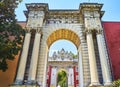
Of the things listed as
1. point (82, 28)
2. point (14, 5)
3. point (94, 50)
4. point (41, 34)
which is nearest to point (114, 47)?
point (94, 50)

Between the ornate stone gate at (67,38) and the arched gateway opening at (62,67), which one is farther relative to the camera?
the arched gateway opening at (62,67)

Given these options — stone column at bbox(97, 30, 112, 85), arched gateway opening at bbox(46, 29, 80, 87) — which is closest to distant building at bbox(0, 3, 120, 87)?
stone column at bbox(97, 30, 112, 85)

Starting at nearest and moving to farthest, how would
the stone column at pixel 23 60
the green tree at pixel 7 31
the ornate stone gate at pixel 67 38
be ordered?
the green tree at pixel 7 31, the stone column at pixel 23 60, the ornate stone gate at pixel 67 38

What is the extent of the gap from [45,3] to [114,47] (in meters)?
7.55

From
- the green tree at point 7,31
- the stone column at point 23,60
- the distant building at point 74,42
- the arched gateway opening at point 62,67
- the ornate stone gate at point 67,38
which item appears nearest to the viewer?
the green tree at point 7,31

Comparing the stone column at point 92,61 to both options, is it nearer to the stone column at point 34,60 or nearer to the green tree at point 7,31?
the stone column at point 34,60

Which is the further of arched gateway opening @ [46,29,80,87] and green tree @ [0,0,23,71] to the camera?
arched gateway opening @ [46,29,80,87]

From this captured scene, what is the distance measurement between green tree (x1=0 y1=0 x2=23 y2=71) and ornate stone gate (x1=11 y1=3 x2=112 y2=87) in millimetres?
1386

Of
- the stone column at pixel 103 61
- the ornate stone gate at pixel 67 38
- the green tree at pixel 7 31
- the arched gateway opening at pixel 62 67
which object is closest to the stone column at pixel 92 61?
the ornate stone gate at pixel 67 38

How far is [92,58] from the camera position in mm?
12727

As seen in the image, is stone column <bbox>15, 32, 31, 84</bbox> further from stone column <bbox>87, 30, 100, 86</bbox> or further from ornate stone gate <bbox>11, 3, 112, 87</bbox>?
stone column <bbox>87, 30, 100, 86</bbox>

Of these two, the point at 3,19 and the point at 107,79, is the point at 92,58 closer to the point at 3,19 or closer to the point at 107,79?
the point at 107,79

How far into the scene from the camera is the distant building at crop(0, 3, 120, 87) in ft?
40.6

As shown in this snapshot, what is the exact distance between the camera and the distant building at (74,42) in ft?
40.6
